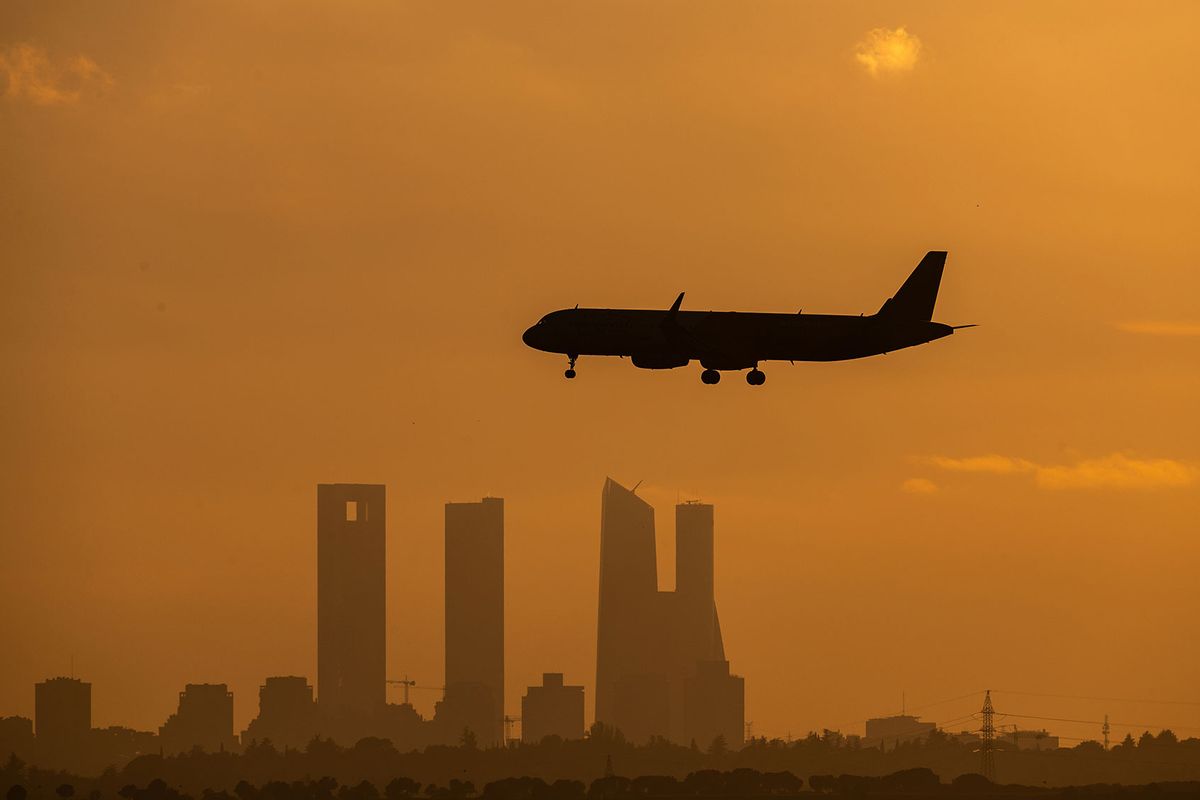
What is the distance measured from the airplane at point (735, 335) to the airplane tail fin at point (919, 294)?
3.1 inches

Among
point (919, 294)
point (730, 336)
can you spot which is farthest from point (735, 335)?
point (919, 294)

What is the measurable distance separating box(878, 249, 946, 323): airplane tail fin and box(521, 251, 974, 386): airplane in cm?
8

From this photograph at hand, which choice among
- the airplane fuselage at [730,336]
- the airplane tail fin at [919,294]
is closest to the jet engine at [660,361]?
the airplane fuselage at [730,336]

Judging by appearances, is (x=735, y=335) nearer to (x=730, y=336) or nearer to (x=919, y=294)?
(x=730, y=336)

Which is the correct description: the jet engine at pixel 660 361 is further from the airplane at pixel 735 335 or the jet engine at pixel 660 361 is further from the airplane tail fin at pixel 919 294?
the airplane tail fin at pixel 919 294

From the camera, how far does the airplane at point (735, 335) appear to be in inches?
6703

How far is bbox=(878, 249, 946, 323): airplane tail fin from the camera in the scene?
17525 centimetres

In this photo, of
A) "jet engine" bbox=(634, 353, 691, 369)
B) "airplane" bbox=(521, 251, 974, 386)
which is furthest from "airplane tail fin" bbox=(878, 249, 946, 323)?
"jet engine" bbox=(634, 353, 691, 369)

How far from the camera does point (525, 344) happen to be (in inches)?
7082

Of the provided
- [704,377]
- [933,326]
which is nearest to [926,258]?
[933,326]

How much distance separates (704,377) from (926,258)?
23.5m

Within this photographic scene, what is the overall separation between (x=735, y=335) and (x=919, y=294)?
17069mm

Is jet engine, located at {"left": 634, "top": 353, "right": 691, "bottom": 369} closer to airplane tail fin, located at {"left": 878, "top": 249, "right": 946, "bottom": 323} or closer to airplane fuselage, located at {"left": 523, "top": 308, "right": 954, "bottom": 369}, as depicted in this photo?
airplane fuselage, located at {"left": 523, "top": 308, "right": 954, "bottom": 369}

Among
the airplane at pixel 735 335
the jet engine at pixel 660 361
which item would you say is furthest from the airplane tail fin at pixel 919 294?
the jet engine at pixel 660 361
